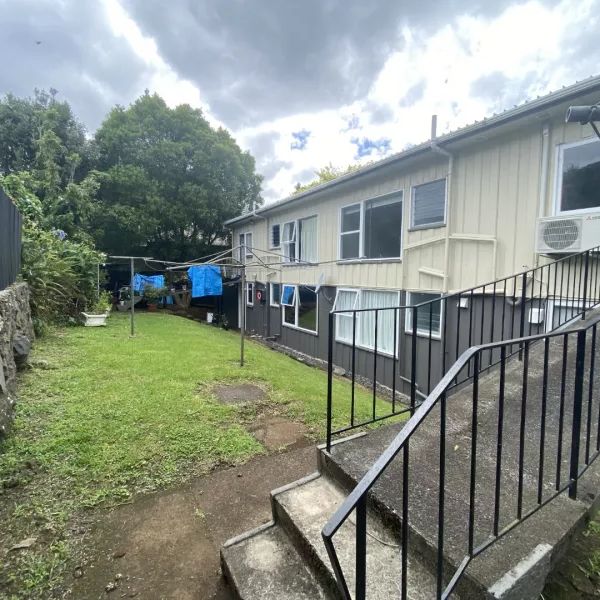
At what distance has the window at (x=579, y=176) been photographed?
170 inches

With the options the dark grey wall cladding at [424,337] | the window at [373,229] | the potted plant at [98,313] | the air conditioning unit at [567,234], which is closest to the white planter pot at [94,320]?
the potted plant at [98,313]

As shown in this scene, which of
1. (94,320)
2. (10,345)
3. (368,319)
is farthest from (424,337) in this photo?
(94,320)

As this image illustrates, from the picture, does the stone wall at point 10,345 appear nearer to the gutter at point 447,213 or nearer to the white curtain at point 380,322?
the white curtain at point 380,322

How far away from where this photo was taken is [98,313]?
909 centimetres

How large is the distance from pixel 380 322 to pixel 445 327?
376 centimetres

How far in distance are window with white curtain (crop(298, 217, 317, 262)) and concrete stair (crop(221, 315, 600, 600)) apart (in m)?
8.08

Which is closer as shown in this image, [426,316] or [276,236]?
[426,316]

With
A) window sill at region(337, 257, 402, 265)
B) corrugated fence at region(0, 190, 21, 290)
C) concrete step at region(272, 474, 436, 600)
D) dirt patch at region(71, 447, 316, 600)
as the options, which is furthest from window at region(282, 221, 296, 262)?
concrete step at region(272, 474, 436, 600)

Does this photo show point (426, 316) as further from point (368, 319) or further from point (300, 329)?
point (300, 329)

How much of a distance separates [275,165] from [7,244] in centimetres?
2034

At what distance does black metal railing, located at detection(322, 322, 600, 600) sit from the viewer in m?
1.14

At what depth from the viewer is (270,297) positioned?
12633mm

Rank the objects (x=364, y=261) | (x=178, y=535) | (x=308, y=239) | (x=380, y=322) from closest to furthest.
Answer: (x=178, y=535)
(x=380, y=322)
(x=364, y=261)
(x=308, y=239)

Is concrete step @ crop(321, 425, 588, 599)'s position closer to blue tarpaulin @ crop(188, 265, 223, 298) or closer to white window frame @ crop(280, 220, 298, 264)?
white window frame @ crop(280, 220, 298, 264)
